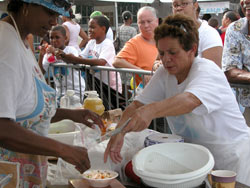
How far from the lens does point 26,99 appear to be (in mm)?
1683

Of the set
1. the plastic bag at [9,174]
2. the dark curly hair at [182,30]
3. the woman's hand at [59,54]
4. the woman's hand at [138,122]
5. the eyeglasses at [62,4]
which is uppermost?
the eyeglasses at [62,4]

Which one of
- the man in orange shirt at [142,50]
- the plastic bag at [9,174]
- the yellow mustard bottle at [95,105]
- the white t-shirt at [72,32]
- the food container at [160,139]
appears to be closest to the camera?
the plastic bag at [9,174]

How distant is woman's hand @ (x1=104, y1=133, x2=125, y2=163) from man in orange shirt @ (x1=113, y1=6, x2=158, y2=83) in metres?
2.38

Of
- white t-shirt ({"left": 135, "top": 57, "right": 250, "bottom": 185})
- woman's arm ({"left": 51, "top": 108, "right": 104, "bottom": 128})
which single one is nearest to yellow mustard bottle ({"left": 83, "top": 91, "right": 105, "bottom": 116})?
woman's arm ({"left": 51, "top": 108, "right": 104, "bottom": 128})

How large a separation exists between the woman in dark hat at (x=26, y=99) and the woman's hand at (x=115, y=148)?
0.15m

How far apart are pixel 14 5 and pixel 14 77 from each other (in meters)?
0.43

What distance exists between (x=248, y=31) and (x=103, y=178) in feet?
7.17

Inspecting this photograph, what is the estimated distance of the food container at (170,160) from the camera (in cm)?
157

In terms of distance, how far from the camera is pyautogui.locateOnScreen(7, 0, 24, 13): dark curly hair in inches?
69.2

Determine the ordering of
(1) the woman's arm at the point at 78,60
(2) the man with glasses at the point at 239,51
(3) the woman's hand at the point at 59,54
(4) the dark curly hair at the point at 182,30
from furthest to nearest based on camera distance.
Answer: (3) the woman's hand at the point at 59,54 → (1) the woman's arm at the point at 78,60 → (2) the man with glasses at the point at 239,51 → (4) the dark curly hair at the point at 182,30

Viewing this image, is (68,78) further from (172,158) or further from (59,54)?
(172,158)

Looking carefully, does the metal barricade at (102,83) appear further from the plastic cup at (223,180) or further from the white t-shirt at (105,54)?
the plastic cup at (223,180)

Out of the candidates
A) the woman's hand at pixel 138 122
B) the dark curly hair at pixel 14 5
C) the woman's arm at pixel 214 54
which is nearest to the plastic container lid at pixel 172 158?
the woman's hand at pixel 138 122

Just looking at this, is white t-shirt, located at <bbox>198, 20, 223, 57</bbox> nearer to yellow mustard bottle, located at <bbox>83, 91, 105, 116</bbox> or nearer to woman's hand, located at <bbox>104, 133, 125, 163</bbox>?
yellow mustard bottle, located at <bbox>83, 91, 105, 116</bbox>
